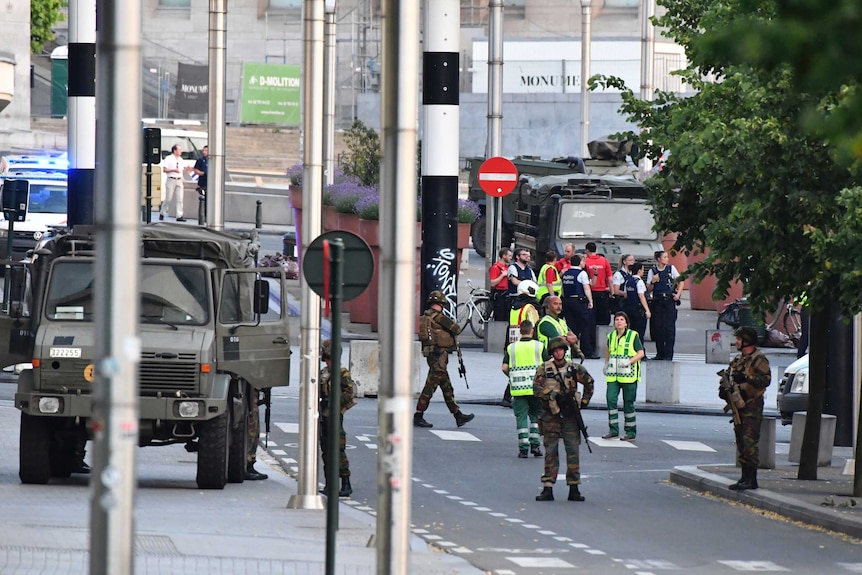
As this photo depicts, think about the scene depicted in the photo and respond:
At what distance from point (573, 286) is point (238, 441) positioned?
516 inches

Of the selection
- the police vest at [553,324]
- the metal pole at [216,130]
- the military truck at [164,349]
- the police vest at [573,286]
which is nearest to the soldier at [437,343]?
the police vest at [553,324]

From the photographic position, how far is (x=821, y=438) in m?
21.7

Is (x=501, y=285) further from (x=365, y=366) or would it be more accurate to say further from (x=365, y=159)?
(x=365, y=159)

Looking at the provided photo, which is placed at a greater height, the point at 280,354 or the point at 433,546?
the point at 280,354

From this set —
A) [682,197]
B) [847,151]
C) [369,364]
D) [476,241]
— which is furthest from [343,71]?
[847,151]

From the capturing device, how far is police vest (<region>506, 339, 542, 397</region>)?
2109 centimetres

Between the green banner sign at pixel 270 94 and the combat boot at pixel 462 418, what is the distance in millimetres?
33681

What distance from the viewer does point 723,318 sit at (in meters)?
34.1

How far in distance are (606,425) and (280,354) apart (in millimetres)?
7086

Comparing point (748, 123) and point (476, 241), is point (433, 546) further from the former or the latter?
point (476, 241)

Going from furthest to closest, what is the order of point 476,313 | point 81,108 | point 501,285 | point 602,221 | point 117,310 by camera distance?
point 602,221 < point 476,313 < point 501,285 < point 81,108 < point 117,310

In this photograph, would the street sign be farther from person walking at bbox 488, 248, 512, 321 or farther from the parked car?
person walking at bbox 488, 248, 512, 321

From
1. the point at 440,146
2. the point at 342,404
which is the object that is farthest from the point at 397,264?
the point at 440,146

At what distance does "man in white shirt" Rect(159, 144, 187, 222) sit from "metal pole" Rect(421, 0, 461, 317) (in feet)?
71.0
